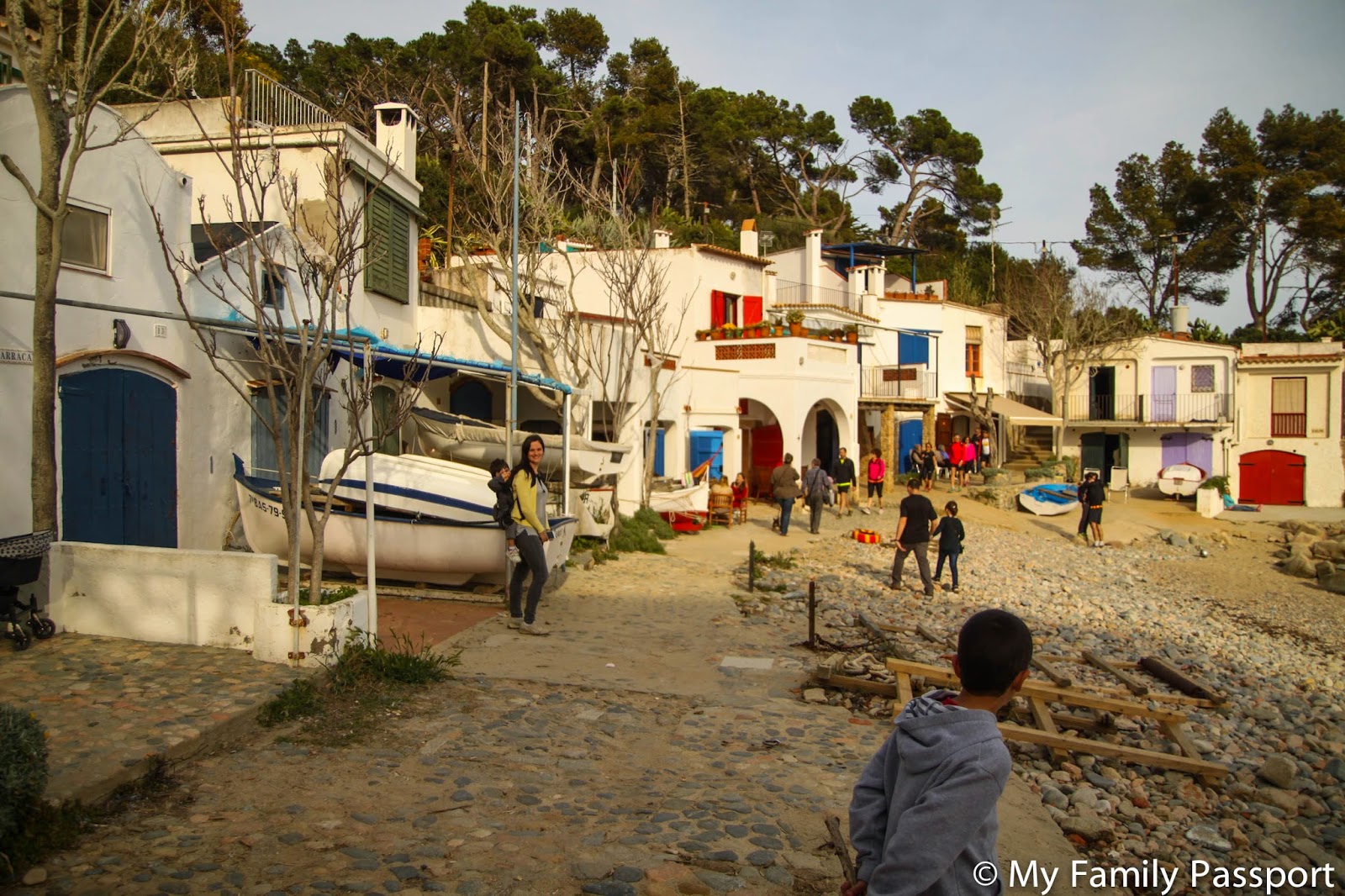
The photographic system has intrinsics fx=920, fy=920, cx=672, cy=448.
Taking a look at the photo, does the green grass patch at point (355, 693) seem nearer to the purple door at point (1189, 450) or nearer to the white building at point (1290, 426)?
the purple door at point (1189, 450)

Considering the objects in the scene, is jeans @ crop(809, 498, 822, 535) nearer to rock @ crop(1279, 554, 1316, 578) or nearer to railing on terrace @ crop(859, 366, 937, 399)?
rock @ crop(1279, 554, 1316, 578)

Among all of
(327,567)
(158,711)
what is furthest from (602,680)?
(327,567)

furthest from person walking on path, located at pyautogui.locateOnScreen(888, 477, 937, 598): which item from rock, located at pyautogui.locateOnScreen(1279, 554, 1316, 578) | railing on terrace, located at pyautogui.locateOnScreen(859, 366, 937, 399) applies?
railing on terrace, located at pyautogui.locateOnScreen(859, 366, 937, 399)

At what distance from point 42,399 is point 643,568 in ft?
28.5

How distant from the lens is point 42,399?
6.86m

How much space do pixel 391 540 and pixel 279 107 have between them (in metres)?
8.71

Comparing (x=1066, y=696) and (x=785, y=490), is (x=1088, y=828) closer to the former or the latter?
(x=1066, y=696)

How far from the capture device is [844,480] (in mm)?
23156

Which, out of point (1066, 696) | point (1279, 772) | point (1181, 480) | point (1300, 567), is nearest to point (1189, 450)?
point (1181, 480)

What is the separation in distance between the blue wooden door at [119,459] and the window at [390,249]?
4.72 metres

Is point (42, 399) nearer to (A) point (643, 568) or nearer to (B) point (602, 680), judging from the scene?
(B) point (602, 680)

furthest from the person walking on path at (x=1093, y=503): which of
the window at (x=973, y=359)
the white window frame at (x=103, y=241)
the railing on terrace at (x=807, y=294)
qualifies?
the white window frame at (x=103, y=241)

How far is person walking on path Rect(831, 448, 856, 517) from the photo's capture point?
23.2 metres

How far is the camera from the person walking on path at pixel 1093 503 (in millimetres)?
22953
